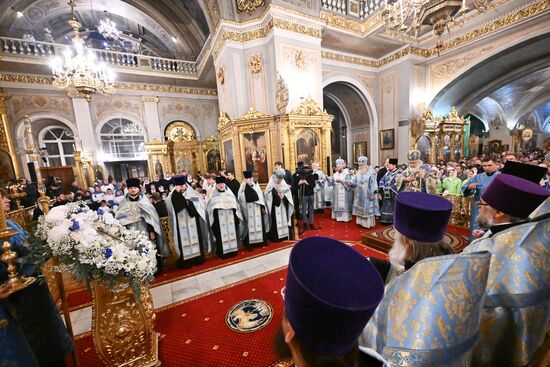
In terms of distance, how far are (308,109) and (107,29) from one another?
14414mm

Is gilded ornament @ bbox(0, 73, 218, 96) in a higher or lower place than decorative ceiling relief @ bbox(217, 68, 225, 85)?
higher

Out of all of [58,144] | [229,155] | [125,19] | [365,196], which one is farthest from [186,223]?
[125,19]

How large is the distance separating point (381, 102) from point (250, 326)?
13.6m

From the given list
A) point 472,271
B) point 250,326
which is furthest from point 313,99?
point 472,271

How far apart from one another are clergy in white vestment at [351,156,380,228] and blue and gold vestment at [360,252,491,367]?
5.48 m

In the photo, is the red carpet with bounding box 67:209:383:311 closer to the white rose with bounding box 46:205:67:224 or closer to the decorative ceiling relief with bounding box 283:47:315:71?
the white rose with bounding box 46:205:67:224

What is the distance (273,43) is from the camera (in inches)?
336

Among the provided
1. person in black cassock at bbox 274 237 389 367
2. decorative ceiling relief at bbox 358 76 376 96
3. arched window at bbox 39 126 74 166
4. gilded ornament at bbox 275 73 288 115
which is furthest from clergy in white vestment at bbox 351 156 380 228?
arched window at bbox 39 126 74 166

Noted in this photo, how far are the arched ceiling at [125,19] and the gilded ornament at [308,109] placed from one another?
5704mm

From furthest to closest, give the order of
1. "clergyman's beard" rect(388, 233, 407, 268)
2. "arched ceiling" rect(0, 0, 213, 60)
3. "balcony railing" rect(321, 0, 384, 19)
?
"arched ceiling" rect(0, 0, 213, 60)
"balcony railing" rect(321, 0, 384, 19)
"clergyman's beard" rect(388, 233, 407, 268)

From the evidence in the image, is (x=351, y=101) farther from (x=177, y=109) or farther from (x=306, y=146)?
(x=177, y=109)

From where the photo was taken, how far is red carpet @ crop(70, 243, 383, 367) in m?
2.42

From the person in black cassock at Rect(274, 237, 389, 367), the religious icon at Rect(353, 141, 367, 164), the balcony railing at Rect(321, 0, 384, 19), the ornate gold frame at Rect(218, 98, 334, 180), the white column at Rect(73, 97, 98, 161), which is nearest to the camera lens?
the person in black cassock at Rect(274, 237, 389, 367)

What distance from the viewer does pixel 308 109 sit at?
30.2 ft
